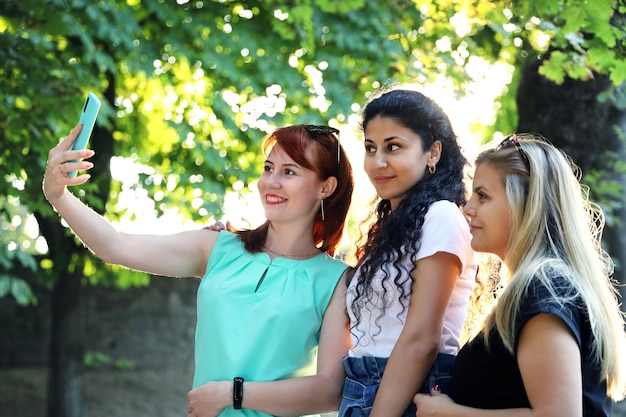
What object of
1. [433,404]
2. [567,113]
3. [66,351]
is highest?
[567,113]

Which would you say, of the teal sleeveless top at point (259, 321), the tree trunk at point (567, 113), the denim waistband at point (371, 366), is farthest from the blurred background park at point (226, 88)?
the denim waistband at point (371, 366)

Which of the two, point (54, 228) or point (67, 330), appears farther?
point (67, 330)

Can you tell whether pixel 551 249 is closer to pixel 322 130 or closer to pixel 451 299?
pixel 451 299

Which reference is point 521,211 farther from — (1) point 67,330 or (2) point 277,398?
(1) point 67,330

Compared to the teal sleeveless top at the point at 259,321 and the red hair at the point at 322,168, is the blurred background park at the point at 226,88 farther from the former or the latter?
the teal sleeveless top at the point at 259,321

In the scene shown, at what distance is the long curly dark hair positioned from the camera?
2.21m

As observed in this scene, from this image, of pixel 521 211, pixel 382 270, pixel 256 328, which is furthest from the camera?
pixel 256 328

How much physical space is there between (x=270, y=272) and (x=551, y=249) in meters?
0.94

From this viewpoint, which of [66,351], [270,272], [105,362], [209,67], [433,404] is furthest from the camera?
[105,362]

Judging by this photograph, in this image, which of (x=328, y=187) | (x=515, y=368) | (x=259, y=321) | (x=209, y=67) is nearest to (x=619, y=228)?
(x=209, y=67)

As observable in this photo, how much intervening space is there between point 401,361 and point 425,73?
11.3 feet

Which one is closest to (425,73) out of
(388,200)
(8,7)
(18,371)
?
(8,7)

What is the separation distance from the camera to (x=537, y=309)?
174cm

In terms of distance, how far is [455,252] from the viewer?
6.99 feet
